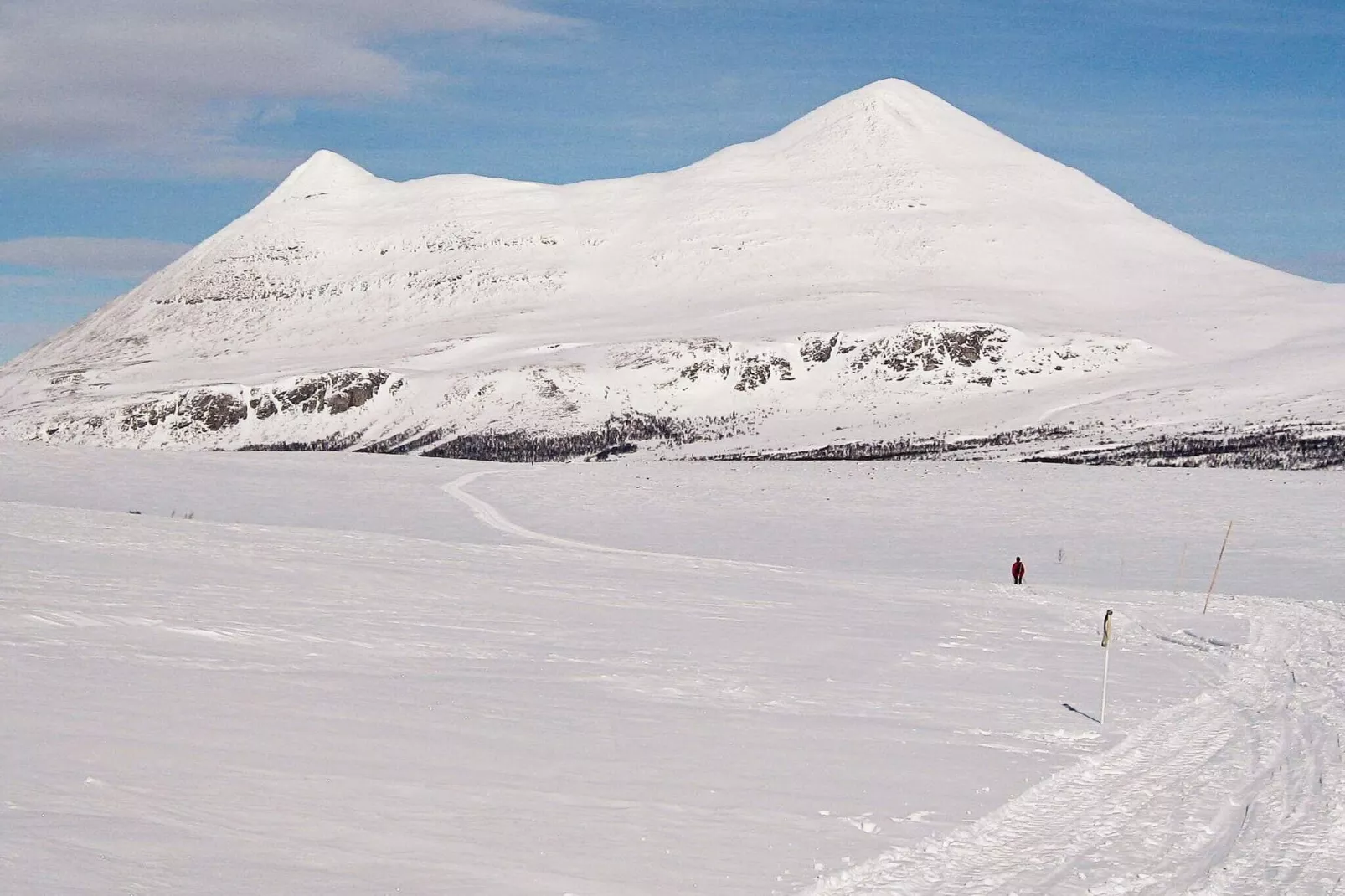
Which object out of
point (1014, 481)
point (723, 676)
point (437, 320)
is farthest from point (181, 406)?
point (723, 676)

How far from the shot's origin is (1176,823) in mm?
10953

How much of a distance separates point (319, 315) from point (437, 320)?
19.7 metres

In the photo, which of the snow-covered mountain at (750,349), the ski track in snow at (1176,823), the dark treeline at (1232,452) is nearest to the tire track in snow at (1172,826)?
the ski track in snow at (1176,823)

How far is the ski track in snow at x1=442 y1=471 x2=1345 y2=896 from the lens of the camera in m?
9.38

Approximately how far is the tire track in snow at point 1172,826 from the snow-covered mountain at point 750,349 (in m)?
61.0

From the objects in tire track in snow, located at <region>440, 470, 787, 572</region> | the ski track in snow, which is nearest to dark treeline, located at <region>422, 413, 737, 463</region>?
tire track in snow, located at <region>440, 470, 787, 572</region>

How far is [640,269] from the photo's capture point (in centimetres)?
18488

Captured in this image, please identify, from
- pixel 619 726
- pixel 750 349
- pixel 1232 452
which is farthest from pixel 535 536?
pixel 750 349

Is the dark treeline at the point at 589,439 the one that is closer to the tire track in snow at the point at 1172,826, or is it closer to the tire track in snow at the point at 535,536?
the tire track in snow at the point at 535,536

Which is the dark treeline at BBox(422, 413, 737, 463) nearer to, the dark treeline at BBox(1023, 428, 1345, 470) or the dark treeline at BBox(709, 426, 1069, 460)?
the dark treeline at BBox(709, 426, 1069, 460)

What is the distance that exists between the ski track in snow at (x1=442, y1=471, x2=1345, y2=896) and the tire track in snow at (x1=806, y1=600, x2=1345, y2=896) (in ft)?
0.05

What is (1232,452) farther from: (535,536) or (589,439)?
(589,439)

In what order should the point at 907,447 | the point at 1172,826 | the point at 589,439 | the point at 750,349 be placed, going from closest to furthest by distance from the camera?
the point at 1172,826, the point at 907,447, the point at 589,439, the point at 750,349

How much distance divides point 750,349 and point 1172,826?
12597 centimetres
